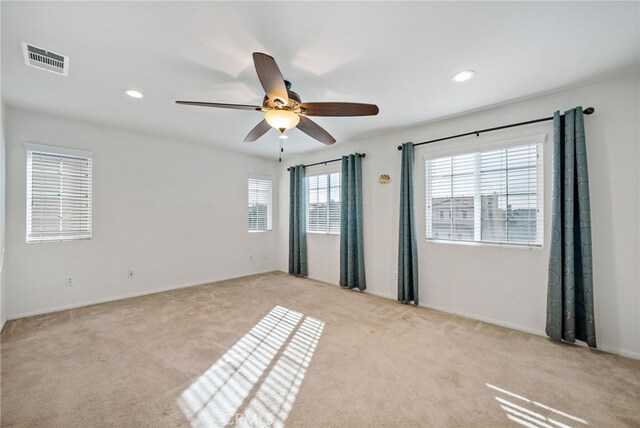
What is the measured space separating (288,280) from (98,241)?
3.00 meters

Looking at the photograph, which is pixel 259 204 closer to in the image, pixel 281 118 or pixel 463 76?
pixel 281 118

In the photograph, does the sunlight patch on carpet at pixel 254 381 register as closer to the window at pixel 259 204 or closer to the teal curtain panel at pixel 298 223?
the teal curtain panel at pixel 298 223

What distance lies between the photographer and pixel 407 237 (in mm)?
3732

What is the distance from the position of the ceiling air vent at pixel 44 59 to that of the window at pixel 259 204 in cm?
342

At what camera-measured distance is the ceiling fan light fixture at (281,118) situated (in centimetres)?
221

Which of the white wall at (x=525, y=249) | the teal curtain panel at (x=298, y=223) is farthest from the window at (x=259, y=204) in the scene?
the white wall at (x=525, y=249)

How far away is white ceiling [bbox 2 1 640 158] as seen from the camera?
1.67 metres

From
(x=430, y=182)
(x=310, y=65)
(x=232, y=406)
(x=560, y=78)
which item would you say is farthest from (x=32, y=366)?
(x=560, y=78)

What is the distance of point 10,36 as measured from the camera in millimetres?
1877

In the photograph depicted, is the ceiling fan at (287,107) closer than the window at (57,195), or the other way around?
the ceiling fan at (287,107)

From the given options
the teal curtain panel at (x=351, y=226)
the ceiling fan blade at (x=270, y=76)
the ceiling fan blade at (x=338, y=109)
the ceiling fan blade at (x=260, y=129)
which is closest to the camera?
the ceiling fan blade at (x=270, y=76)

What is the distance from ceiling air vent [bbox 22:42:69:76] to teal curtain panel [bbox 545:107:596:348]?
14.9ft

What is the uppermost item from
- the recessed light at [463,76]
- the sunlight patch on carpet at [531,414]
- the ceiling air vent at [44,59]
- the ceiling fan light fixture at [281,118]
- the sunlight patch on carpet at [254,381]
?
the recessed light at [463,76]

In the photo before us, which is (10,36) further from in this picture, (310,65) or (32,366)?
(32,366)
